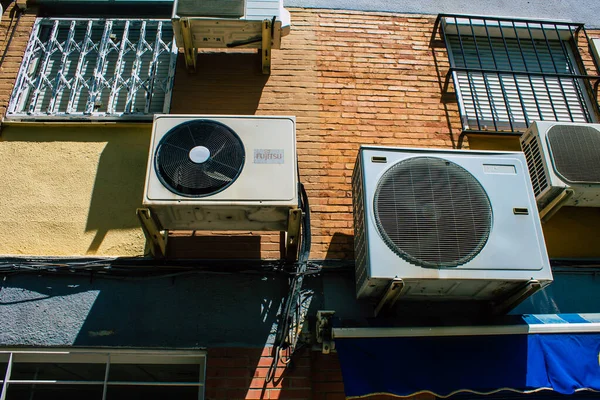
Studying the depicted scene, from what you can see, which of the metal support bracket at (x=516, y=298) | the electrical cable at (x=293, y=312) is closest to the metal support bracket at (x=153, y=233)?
the electrical cable at (x=293, y=312)

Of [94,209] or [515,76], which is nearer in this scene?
[94,209]

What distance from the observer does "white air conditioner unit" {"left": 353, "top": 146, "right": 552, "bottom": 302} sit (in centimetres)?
385

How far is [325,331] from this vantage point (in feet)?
13.4

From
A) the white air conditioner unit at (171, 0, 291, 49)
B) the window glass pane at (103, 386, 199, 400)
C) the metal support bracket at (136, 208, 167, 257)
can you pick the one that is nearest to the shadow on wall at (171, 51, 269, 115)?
the white air conditioner unit at (171, 0, 291, 49)

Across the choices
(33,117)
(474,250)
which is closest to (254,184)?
(474,250)

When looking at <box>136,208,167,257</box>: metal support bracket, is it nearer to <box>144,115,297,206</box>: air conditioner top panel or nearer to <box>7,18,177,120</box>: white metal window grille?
<box>144,115,297,206</box>: air conditioner top panel

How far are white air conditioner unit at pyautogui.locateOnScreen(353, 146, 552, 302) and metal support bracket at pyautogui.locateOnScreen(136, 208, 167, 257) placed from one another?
171 cm

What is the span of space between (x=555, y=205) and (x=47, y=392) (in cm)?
487

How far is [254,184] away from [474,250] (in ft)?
5.81

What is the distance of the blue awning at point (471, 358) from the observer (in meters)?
3.79

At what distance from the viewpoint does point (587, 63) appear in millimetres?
6449

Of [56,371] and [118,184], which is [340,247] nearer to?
[118,184]

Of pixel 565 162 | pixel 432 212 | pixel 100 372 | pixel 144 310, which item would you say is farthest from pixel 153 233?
pixel 565 162

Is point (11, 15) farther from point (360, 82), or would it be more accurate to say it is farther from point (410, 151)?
point (410, 151)
